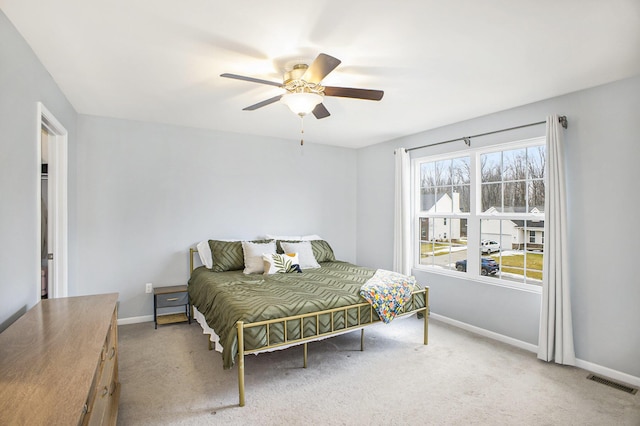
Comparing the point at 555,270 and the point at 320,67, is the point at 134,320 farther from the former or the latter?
the point at 555,270

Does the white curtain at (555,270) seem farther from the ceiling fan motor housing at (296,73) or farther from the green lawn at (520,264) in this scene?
the ceiling fan motor housing at (296,73)

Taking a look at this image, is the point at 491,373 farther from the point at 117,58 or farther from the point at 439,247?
the point at 117,58

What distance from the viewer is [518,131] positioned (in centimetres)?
339

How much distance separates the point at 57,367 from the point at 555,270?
3.51 meters

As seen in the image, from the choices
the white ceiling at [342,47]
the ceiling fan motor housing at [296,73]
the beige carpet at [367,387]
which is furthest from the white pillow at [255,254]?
the ceiling fan motor housing at [296,73]

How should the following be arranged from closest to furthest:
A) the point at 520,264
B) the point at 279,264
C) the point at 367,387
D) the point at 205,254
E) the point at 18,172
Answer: the point at 18,172
the point at 367,387
the point at 520,264
the point at 279,264
the point at 205,254

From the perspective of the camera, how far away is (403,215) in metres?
4.50

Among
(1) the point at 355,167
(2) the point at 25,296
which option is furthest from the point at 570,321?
(2) the point at 25,296

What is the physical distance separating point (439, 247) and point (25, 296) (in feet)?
13.3

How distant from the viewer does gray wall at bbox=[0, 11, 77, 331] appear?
179 cm

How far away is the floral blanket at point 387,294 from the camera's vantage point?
2.99 metres

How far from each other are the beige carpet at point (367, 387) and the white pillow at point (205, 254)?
925 mm

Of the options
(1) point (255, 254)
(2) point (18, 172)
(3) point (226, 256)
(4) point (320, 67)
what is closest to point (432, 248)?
(1) point (255, 254)

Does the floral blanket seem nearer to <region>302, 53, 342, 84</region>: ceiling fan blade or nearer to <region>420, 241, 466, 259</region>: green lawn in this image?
<region>420, 241, 466, 259</region>: green lawn
